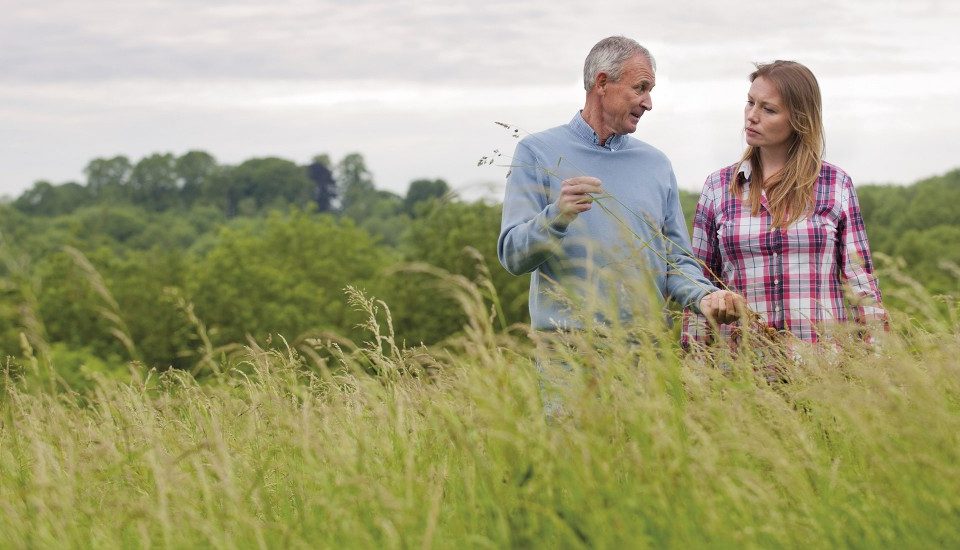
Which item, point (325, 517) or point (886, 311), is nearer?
point (325, 517)

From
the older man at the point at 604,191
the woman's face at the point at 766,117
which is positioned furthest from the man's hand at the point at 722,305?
the woman's face at the point at 766,117

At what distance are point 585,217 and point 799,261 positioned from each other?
0.96 m

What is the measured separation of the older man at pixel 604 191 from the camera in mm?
4898

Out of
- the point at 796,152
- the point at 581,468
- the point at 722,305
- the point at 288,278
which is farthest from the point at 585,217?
the point at 288,278

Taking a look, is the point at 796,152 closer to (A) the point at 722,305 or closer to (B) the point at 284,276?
(A) the point at 722,305

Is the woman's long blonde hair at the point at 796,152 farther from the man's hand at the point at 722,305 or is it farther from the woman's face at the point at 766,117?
the man's hand at the point at 722,305

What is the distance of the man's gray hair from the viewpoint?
5.15 metres

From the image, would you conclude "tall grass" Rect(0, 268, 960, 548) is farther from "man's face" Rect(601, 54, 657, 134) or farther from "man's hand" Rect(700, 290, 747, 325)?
"man's face" Rect(601, 54, 657, 134)

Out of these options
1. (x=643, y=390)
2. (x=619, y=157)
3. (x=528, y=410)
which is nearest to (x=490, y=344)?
(x=528, y=410)

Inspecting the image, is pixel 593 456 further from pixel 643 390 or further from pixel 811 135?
pixel 811 135

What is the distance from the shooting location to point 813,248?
500 centimetres

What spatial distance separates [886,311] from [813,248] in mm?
426

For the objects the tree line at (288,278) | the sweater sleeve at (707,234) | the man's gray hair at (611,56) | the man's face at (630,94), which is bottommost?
the tree line at (288,278)

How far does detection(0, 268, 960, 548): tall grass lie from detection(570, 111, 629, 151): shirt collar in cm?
146
